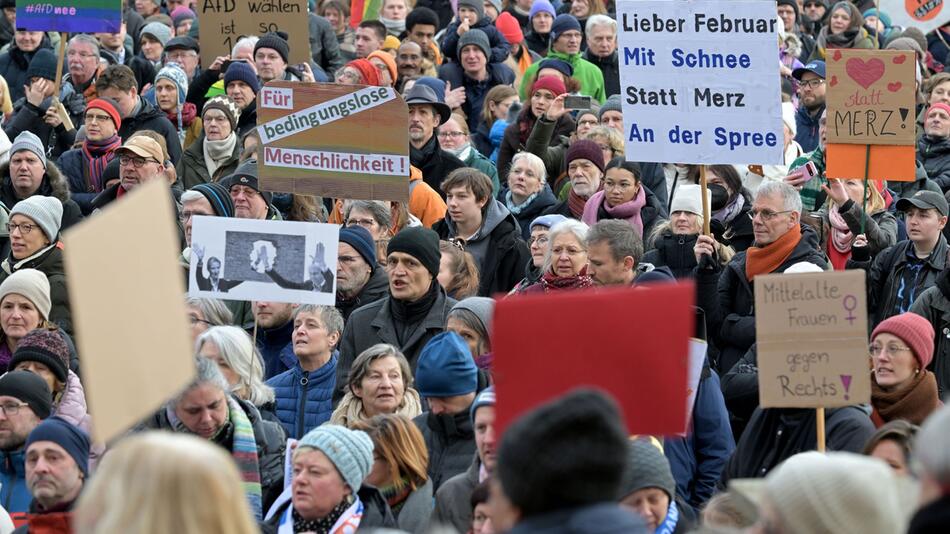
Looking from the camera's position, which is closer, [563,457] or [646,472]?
[563,457]

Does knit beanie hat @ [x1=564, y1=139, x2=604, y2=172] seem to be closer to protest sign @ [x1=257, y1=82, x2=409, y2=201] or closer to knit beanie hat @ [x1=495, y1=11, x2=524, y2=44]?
protest sign @ [x1=257, y1=82, x2=409, y2=201]

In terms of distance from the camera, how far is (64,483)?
6.31 m

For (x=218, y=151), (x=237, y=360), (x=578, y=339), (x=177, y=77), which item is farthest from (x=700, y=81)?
(x=177, y=77)

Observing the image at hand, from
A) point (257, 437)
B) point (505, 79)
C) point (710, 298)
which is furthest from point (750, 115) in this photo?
point (505, 79)

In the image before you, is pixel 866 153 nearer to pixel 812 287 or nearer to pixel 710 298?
pixel 710 298

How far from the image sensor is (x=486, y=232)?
10594 mm

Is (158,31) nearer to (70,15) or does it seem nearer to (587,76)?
(70,15)

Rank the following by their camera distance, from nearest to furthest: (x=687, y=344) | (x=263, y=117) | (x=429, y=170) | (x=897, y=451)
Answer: (x=687, y=344), (x=897, y=451), (x=263, y=117), (x=429, y=170)

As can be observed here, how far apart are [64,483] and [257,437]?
1094mm

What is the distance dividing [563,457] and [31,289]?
6130 mm

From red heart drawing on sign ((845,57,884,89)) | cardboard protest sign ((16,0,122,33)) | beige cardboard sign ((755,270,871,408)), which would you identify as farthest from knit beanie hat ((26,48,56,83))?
beige cardboard sign ((755,270,871,408))

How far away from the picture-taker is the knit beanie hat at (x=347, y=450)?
6.36 meters

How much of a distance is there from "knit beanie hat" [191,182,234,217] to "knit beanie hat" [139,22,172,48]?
6.66 metres

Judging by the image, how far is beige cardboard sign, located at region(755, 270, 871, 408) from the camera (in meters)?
6.41
